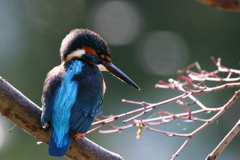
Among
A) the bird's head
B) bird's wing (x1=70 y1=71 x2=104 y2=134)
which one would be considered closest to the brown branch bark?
bird's wing (x1=70 y1=71 x2=104 y2=134)

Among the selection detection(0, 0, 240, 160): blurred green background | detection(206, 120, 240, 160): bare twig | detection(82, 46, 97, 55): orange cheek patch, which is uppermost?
detection(206, 120, 240, 160): bare twig

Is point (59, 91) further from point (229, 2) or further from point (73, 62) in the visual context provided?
point (229, 2)

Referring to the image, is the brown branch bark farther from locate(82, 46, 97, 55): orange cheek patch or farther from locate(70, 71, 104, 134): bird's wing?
locate(82, 46, 97, 55): orange cheek patch

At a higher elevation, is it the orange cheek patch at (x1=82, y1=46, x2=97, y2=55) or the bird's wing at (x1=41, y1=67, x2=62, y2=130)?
the orange cheek patch at (x1=82, y1=46, x2=97, y2=55)

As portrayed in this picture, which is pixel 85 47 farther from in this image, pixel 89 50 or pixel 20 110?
pixel 20 110

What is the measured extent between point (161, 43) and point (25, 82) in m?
1.55

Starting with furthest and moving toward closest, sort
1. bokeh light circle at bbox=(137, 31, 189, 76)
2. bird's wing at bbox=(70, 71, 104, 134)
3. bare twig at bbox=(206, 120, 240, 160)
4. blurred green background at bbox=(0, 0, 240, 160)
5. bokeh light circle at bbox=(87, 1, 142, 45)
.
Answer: bokeh light circle at bbox=(87, 1, 142, 45) < bokeh light circle at bbox=(137, 31, 189, 76) < blurred green background at bbox=(0, 0, 240, 160) < bird's wing at bbox=(70, 71, 104, 134) < bare twig at bbox=(206, 120, 240, 160)

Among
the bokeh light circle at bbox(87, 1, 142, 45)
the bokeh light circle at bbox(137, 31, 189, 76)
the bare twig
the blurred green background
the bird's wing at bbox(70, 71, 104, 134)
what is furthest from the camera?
the bokeh light circle at bbox(87, 1, 142, 45)

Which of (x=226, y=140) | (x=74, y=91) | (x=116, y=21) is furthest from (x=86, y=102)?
(x=116, y=21)

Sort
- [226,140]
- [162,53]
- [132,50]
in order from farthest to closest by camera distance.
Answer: [132,50] < [162,53] < [226,140]

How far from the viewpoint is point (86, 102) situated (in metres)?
1.50

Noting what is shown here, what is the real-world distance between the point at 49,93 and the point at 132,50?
266 centimetres

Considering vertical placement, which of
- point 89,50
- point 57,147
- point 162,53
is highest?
point 89,50

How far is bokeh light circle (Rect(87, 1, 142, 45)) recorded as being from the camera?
160 inches
